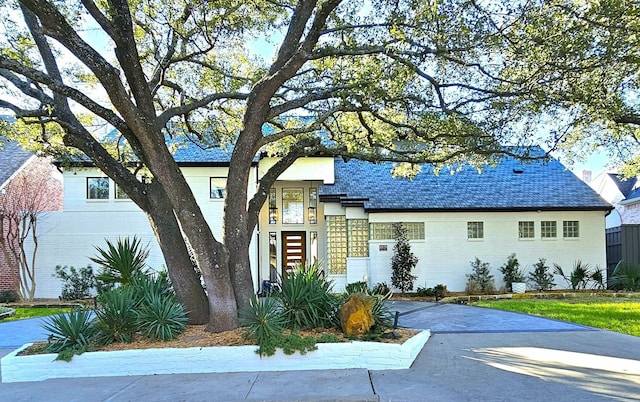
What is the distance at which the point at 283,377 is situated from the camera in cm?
698

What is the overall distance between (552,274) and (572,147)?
6.54m

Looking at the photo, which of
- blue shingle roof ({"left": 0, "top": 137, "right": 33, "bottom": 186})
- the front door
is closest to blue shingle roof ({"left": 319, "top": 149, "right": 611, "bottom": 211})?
the front door

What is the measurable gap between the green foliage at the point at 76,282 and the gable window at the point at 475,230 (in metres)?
14.2

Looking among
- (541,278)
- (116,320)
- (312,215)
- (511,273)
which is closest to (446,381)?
(116,320)

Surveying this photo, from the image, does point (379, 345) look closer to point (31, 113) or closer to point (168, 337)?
point (168, 337)

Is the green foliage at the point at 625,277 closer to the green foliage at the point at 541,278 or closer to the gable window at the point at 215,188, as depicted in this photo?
the green foliage at the point at 541,278

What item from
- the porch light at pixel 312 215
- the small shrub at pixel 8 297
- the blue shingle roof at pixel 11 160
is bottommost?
the small shrub at pixel 8 297

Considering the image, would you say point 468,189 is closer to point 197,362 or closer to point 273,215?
point 273,215

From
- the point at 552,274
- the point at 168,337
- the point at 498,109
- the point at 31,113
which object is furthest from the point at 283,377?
the point at 552,274

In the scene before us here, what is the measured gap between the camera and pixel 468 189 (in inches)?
777

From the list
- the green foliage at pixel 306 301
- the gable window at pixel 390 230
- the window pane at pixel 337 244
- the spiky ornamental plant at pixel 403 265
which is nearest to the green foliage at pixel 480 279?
the spiky ornamental plant at pixel 403 265

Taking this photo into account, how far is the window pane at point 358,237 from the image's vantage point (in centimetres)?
1869

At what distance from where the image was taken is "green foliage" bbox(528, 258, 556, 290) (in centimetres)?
1808

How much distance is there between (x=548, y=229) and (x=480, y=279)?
3568 mm
